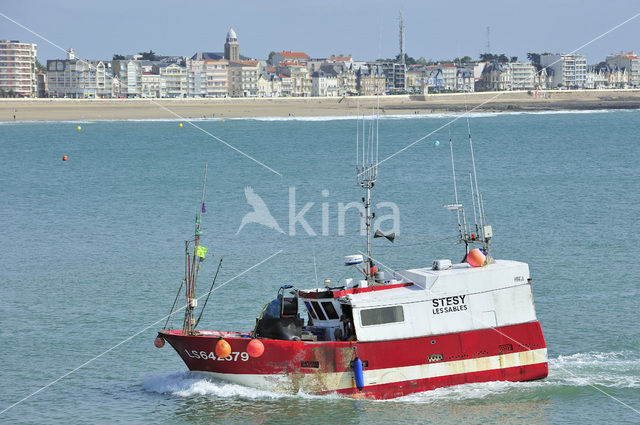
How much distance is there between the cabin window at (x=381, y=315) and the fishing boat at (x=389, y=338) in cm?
2

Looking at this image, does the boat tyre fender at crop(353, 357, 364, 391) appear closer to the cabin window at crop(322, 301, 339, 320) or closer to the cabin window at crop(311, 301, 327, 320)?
the cabin window at crop(322, 301, 339, 320)

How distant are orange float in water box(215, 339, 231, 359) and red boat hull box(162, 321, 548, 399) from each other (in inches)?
4.2

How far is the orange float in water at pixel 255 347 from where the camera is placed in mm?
23172

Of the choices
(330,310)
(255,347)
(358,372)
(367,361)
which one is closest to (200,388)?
(255,347)

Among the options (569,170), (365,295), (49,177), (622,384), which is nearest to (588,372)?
(622,384)

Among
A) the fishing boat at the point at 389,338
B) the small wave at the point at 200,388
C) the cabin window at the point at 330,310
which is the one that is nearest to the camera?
the fishing boat at the point at 389,338

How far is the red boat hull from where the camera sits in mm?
23406

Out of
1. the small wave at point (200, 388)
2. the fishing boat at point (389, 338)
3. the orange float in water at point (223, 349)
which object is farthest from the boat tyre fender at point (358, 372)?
the orange float in water at point (223, 349)

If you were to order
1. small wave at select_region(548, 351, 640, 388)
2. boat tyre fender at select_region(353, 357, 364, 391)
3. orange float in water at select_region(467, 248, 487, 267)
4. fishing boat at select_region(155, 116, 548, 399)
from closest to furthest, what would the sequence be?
1. boat tyre fender at select_region(353, 357, 364, 391)
2. fishing boat at select_region(155, 116, 548, 399)
3. orange float in water at select_region(467, 248, 487, 267)
4. small wave at select_region(548, 351, 640, 388)

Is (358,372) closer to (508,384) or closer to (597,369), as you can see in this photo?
(508,384)

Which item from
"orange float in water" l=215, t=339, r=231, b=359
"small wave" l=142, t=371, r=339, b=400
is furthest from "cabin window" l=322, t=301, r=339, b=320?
"orange float in water" l=215, t=339, r=231, b=359

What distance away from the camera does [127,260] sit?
133 ft

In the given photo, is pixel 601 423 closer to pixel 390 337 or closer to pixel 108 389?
→ pixel 390 337

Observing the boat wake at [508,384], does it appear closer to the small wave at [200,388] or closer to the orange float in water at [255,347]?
the small wave at [200,388]
